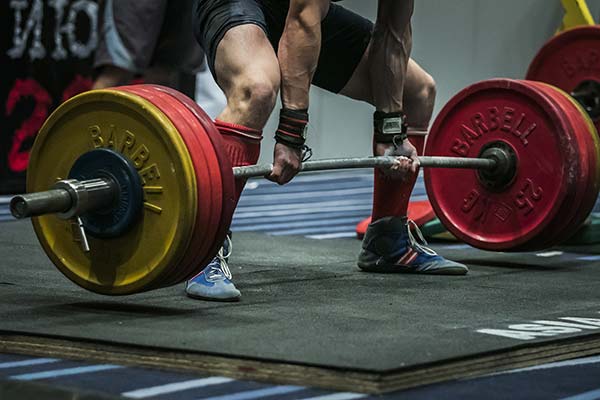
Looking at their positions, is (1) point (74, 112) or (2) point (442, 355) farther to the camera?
(1) point (74, 112)

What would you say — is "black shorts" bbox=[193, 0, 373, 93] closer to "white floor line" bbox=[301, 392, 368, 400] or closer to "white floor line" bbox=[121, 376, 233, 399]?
"white floor line" bbox=[121, 376, 233, 399]

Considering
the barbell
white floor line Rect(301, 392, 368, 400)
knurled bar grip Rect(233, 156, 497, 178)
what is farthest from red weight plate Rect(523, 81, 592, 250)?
white floor line Rect(301, 392, 368, 400)

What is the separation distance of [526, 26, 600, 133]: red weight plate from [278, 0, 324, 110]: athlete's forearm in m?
2.08

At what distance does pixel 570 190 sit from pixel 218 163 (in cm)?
127

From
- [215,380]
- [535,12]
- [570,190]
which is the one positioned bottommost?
[215,380]

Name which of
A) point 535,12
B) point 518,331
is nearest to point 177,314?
point 518,331

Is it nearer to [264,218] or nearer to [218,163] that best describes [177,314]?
[218,163]

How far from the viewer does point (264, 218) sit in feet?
16.5

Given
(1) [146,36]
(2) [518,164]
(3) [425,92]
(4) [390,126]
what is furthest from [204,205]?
(1) [146,36]

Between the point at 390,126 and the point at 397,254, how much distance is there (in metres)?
0.36

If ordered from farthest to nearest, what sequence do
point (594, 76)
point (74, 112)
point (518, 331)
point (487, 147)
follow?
point (594, 76) < point (487, 147) < point (74, 112) < point (518, 331)

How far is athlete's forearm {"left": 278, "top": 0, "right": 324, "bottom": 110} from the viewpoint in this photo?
2.83 metres

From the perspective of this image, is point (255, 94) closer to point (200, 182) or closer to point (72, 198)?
point (200, 182)

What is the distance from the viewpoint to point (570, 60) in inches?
190
